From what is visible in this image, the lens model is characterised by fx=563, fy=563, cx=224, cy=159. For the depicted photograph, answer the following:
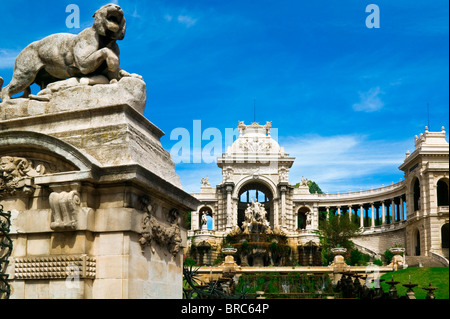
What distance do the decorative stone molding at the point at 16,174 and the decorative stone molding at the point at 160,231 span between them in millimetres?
1716

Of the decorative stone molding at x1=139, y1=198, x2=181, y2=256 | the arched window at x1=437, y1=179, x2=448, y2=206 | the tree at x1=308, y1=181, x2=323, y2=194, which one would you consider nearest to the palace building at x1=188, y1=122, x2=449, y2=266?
the arched window at x1=437, y1=179, x2=448, y2=206

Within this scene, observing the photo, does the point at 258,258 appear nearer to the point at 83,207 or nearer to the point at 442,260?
the point at 442,260

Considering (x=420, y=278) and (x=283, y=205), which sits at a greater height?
(x=283, y=205)

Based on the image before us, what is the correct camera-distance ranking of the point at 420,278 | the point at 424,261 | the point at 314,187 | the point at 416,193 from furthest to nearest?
the point at 314,187
the point at 416,193
the point at 424,261
the point at 420,278

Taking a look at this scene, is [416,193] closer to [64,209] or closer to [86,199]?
[86,199]

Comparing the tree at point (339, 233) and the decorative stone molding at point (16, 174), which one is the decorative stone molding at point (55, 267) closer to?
the decorative stone molding at point (16, 174)

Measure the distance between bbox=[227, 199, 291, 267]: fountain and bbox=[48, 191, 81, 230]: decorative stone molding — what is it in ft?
171

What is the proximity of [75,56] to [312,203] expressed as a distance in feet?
235

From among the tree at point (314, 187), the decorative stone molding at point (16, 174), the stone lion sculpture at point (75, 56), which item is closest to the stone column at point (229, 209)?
the tree at point (314, 187)

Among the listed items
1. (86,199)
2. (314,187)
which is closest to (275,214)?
(314,187)

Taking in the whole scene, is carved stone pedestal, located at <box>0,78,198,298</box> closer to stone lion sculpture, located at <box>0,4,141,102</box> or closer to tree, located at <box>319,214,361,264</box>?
stone lion sculpture, located at <box>0,4,141,102</box>

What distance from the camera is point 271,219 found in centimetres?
7775

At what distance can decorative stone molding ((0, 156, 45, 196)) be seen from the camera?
8461mm

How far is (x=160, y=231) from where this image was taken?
28.8 feet
